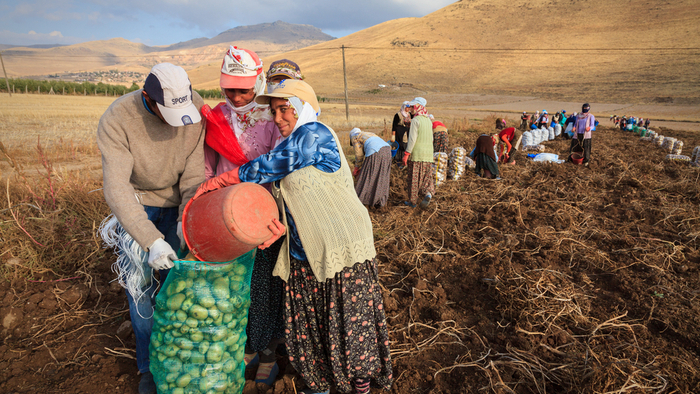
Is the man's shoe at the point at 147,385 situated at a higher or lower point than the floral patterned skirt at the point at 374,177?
lower

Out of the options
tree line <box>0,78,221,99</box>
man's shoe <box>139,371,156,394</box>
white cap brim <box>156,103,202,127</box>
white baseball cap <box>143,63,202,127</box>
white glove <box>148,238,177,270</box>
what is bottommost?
man's shoe <box>139,371,156,394</box>

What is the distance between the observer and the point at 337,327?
190 centimetres

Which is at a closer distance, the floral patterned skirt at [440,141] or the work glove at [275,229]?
the work glove at [275,229]

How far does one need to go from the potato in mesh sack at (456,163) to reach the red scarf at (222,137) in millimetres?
5915

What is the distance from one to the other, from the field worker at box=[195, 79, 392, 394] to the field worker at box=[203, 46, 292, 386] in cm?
24

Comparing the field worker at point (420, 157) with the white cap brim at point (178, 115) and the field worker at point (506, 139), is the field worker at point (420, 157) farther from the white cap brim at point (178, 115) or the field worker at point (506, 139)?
the white cap brim at point (178, 115)

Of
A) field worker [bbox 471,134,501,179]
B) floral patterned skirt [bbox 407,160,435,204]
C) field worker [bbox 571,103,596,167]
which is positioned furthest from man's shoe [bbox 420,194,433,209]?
field worker [bbox 571,103,596,167]

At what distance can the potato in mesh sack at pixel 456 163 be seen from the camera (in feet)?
23.9

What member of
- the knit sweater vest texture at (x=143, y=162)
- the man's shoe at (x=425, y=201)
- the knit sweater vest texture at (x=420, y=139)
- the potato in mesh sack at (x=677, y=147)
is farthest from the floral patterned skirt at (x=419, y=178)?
the potato in mesh sack at (x=677, y=147)

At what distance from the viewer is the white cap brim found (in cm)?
176

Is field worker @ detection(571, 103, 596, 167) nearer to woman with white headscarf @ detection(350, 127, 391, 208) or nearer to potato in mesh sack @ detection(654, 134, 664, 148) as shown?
potato in mesh sack @ detection(654, 134, 664, 148)

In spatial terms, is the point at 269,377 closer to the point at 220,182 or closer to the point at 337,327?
the point at 337,327

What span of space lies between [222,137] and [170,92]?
1.36ft

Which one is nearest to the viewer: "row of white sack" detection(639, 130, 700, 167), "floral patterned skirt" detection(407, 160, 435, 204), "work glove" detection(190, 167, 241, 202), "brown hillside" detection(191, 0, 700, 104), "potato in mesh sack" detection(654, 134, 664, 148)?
"work glove" detection(190, 167, 241, 202)
